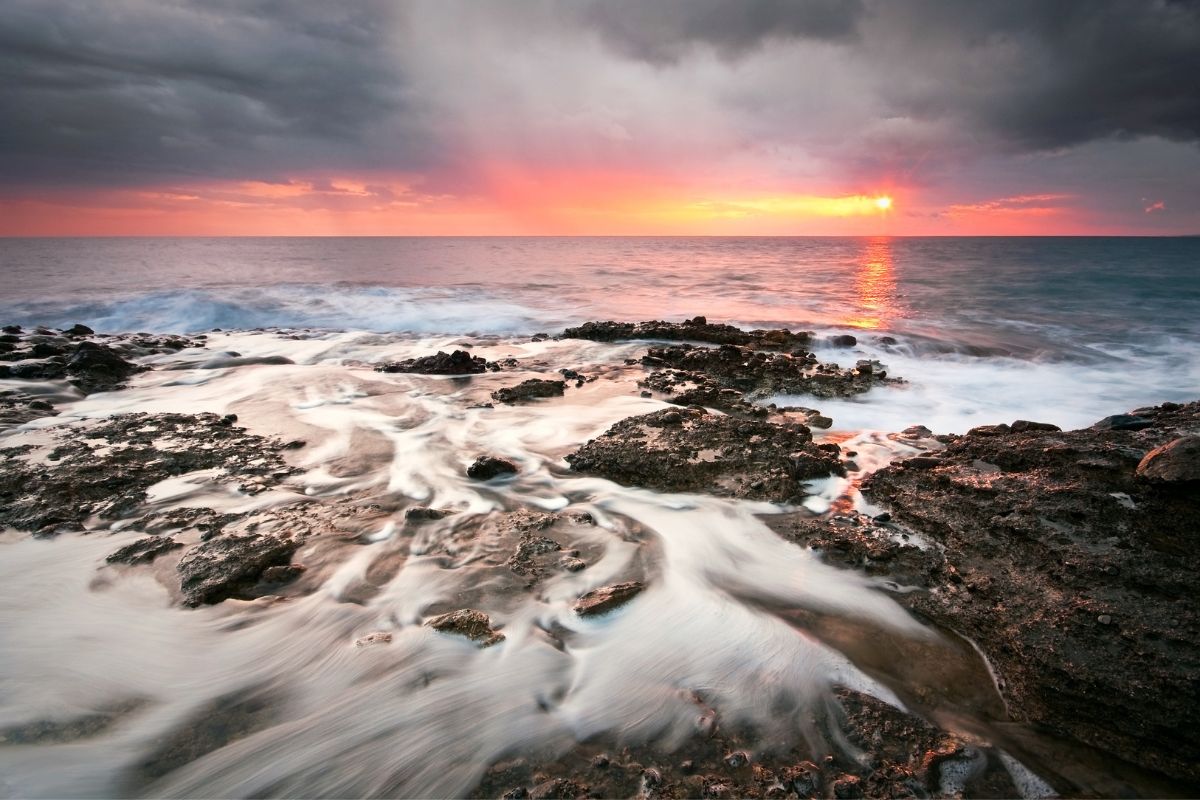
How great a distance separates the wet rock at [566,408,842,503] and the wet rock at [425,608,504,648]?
7.40 feet

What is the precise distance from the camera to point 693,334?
12.9m

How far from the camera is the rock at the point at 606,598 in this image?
138 inches

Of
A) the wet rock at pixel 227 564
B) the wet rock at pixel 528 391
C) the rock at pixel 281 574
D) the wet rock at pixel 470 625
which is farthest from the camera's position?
the wet rock at pixel 528 391

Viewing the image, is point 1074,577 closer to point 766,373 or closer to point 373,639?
point 373,639

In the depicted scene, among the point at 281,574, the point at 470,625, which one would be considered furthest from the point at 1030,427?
the point at 281,574

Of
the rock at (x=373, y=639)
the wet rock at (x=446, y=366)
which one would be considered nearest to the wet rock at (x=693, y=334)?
the wet rock at (x=446, y=366)

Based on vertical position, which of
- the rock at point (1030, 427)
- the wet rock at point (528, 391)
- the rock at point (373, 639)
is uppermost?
the rock at point (1030, 427)

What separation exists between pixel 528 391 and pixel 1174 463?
6.76 m

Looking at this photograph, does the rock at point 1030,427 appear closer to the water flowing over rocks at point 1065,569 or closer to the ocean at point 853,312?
the water flowing over rocks at point 1065,569

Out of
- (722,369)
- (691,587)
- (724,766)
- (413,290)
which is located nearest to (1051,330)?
(722,369)

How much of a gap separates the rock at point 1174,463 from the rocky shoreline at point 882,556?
0.01 meters

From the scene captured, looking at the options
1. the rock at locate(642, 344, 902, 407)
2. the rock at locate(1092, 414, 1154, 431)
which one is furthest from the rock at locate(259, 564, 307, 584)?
the rock at locate(1092, 414, 1154, 431)

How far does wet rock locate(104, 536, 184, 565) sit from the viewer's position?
3982 millimetres

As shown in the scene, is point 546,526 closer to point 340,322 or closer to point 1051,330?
point 340,322
